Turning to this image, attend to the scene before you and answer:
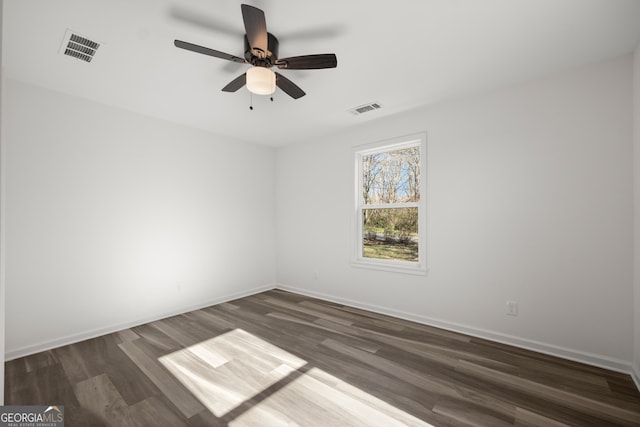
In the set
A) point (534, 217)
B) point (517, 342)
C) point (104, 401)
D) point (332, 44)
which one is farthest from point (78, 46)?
point (517, 342)

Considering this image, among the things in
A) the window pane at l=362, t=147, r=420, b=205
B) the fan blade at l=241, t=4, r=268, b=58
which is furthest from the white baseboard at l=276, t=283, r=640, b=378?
the fan blade at l=241, t=4, r=268, b=58

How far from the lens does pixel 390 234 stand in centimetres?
386

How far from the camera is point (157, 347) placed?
2.79 m

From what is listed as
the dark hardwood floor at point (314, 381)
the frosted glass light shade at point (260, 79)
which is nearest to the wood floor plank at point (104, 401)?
the dark hardwood floor at point (314, 381)

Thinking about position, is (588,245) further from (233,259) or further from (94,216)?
(94,216)

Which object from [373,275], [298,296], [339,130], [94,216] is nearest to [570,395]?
[373,275]

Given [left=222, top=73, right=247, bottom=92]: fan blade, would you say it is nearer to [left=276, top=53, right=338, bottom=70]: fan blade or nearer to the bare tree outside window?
[left=276, top=53, right=338, bottom=70]: fan blade

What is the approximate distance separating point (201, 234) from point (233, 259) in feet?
2.20

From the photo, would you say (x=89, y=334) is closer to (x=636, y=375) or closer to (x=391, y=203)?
(x=391, y=203)

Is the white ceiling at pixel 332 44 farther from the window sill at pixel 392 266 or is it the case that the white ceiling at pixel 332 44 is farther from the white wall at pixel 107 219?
the window sill at pixel 392 266

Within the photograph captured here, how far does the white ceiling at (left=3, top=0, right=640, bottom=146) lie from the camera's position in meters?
1.85

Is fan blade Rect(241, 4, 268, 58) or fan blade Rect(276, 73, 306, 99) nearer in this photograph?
fan blade Rect(241, 4, 268, 58)

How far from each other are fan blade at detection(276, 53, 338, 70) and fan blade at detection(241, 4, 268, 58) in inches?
6.4

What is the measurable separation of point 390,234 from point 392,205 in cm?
40
